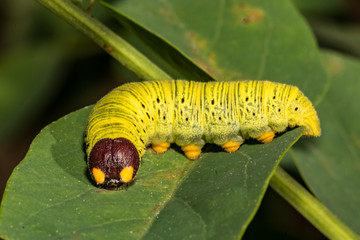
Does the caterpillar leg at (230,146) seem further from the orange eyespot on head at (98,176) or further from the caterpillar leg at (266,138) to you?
the orange eyespot on head at (98,176)

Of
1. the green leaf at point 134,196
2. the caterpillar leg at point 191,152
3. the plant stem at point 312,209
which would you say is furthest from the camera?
the caterpillar leg at point 191,152

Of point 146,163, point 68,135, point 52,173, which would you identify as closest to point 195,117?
point 146,163

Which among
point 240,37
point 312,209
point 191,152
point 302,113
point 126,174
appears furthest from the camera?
point 240,37

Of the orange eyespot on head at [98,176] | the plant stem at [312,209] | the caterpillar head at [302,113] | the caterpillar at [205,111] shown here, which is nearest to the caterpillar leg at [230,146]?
the caterpillar at [205,111]

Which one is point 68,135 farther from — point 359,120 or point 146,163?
point 359,120

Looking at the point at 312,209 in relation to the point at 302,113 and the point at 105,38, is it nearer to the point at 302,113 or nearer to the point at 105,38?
the point at 302,113

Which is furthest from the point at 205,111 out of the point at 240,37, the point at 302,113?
the point at 240,37
